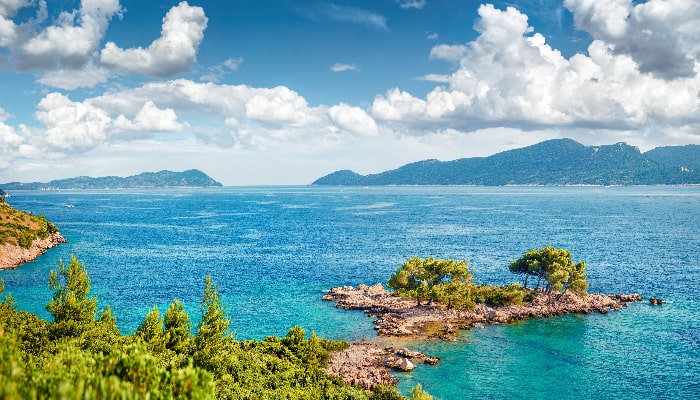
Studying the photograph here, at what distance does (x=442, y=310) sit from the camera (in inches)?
3258

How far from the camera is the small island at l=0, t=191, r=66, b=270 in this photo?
11762 centimetres

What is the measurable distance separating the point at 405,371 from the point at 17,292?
274 feet

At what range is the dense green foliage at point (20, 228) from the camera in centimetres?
12406

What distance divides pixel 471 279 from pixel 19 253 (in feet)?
392

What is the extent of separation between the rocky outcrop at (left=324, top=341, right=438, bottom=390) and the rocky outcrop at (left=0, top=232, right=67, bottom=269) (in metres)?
94.3

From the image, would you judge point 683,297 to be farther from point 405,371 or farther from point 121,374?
point 121,374

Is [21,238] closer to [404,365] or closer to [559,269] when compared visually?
[404,365]

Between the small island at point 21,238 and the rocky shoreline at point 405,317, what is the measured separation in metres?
88.1

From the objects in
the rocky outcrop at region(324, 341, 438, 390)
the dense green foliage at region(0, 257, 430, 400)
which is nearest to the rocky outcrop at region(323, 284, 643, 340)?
the rocky outcrop at region(324, 341, 438, 390)

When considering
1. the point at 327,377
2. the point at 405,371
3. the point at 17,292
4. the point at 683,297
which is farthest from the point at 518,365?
the point at 17,292

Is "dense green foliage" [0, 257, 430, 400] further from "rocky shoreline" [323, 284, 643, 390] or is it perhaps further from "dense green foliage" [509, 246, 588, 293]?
"dense green foliage" [509, 246, 588, 293]

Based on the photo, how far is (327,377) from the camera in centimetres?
5125

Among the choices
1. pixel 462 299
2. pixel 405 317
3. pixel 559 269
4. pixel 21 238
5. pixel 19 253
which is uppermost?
pixel 559 269

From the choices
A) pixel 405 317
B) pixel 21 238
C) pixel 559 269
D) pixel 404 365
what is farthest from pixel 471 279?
pixel 21 238
